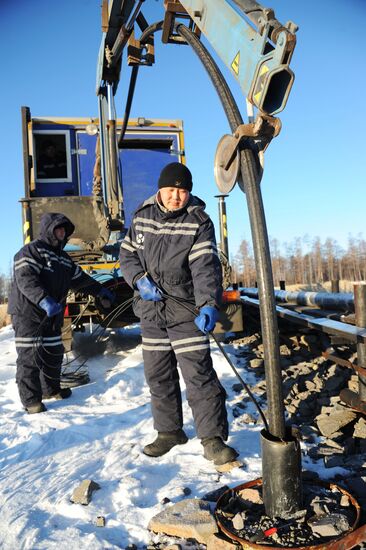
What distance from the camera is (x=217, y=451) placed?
2.75 metres

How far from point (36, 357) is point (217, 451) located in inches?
88.7

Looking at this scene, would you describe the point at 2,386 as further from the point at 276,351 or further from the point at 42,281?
the point at 276,351

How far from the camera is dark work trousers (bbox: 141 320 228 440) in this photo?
2.92 meters

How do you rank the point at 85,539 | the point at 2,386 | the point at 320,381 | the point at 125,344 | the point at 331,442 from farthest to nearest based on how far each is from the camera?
the point at 125,344
the point at 2,386
the point at 320,381
the point at 331,442
the point at 85,539

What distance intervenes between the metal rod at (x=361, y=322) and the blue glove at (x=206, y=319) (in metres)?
1.39

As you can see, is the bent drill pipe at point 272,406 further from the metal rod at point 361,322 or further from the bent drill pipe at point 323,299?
the bent drill pipe at point 323,299

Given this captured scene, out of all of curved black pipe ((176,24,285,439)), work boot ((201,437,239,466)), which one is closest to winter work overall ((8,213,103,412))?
work boot ((201,437,239,466))

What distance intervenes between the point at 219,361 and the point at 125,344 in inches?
87.4

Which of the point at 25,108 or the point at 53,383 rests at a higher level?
the point at 25,108

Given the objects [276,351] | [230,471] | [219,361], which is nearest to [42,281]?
[219,361]

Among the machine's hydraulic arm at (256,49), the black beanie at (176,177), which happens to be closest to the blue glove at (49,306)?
the black beanie at (176,177)

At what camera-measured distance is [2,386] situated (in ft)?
16.1

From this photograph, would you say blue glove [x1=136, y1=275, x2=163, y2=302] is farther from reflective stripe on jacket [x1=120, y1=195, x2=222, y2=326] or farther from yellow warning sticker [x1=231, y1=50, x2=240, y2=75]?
yellow warning sticker [x1=231, y1=50, x2=240, y2=75]

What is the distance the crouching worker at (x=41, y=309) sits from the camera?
4.12 metres
